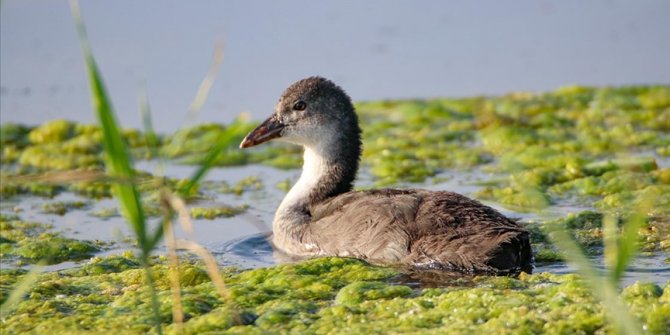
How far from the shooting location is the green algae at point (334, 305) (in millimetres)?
5340

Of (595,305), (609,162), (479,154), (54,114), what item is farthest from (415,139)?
(595,305)

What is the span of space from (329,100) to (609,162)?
273cm

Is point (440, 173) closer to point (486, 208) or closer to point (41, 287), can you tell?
point (486, 208)

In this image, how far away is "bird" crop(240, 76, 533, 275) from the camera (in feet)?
22.0

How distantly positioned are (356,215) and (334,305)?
56.0 inches

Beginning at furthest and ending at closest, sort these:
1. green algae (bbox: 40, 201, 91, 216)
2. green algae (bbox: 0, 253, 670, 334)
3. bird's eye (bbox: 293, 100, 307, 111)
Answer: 1. green algae (bbox: 40, 201, 91, 216)
2. bird's eye (bbox: 293, 100, 307, 111)
3. green algae (bbox: 0, 253, 670, 334)

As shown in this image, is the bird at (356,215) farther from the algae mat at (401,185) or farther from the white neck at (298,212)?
the algae mat at (401,185)

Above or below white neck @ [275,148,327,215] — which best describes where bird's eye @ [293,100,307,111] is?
above

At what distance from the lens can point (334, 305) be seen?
5.93 metres

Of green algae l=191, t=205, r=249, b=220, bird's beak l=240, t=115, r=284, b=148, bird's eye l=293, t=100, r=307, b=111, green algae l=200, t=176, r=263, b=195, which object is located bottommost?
green algae l=191, t=205, r=249, b=220

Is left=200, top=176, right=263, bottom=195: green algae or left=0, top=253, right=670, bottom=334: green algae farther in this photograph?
left=200, top=176, right=263, bottom=195: green algae

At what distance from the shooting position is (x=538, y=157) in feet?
33.8

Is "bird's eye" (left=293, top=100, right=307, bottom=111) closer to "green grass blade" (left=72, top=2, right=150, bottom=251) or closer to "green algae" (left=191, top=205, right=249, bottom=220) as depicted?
"green algae" (left=191, top=205, right=249, bottom=220)

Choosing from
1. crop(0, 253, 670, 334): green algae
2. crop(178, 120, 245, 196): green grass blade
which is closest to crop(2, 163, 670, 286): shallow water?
crop(0, 253, 670, 334): green algae
